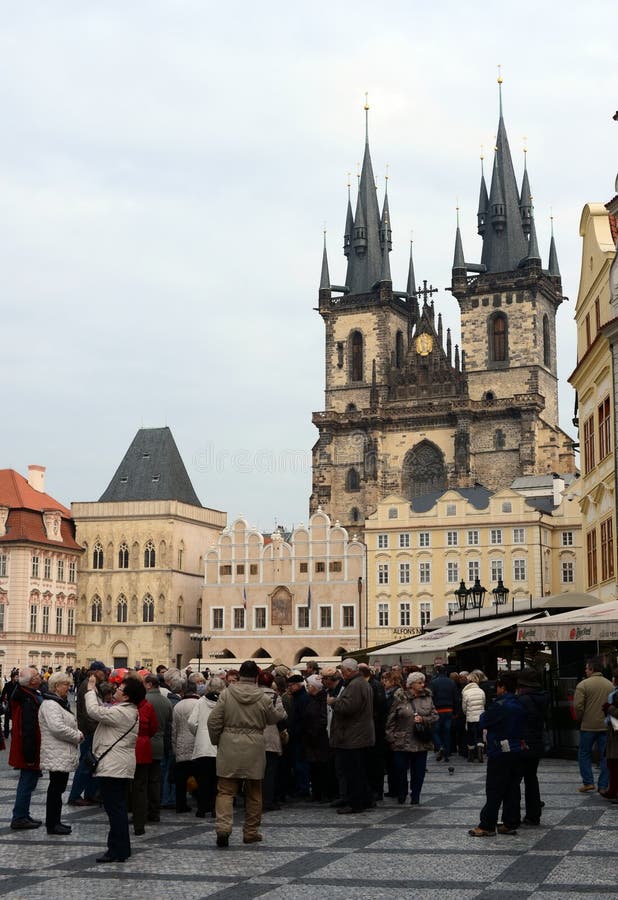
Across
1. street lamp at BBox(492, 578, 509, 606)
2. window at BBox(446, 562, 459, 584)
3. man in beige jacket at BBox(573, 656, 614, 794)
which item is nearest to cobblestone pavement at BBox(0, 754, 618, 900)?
man in beige jacket at BBox(573, 656, 614, 794)

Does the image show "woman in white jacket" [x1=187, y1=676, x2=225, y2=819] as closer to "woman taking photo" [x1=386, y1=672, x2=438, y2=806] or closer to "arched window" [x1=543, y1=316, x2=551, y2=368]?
"woman taking photo" [x1=386, y1=672, x2=438, y2=806]

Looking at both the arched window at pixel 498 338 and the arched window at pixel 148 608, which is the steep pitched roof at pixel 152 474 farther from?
the arched window at pixel 498 338

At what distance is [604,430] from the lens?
96.6 feet

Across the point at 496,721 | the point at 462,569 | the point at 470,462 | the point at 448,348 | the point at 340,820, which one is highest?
the point at 448,348

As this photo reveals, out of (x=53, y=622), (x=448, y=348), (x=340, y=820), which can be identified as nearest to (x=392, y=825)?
(x=340, y=820)

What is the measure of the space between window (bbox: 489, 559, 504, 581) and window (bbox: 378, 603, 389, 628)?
5.99 m

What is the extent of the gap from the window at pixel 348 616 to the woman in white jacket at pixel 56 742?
57441 mm

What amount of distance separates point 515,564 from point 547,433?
1867cm

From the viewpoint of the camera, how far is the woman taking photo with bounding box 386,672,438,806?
14133 millimetres

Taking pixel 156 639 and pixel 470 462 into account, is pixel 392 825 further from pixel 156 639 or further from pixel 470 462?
pixel 470 462

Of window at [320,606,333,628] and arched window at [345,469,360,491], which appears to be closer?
window at [320,606,333,628]

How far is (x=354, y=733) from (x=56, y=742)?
11.2 feet

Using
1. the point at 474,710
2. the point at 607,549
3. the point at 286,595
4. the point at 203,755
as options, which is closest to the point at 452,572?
the point at 286,595

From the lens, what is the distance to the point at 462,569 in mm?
66562
